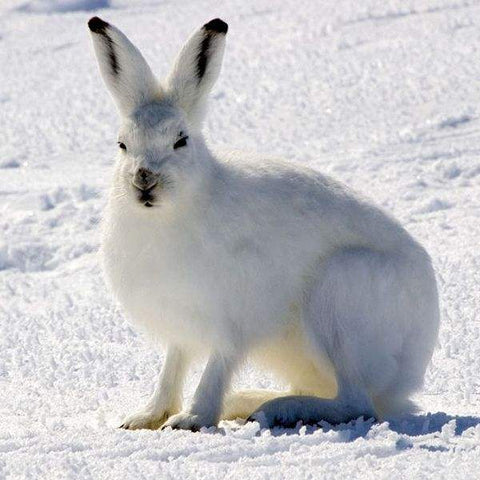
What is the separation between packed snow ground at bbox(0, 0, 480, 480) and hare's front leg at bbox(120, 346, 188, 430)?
18 cm

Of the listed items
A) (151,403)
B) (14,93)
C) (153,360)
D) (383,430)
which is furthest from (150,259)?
(14,93)

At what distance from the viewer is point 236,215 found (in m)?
4.61

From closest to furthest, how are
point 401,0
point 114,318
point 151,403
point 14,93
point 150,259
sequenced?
1. point 150,259
2. point 151,403
3. point 114,318
4. point 14,93
5. point 401,0

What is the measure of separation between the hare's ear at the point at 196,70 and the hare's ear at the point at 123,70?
3.6 inches

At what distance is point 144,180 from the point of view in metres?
4.32

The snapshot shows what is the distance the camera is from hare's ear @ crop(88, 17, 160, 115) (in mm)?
4648

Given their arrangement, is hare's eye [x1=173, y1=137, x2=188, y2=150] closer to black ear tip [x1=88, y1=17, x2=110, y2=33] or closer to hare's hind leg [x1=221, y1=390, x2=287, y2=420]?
black ear tip [x1=88, y1=17, x2=110, y2=33]

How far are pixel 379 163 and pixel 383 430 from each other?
5599 millimetres

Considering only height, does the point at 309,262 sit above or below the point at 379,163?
below

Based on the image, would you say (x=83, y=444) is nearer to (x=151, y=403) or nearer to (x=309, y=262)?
(x=151, y=403)

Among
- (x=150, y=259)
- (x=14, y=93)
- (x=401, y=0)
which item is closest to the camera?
(x=150, y=259)

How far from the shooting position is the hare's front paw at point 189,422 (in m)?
4.47

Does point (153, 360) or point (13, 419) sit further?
point (153, 360)

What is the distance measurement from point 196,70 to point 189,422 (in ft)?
4.52
